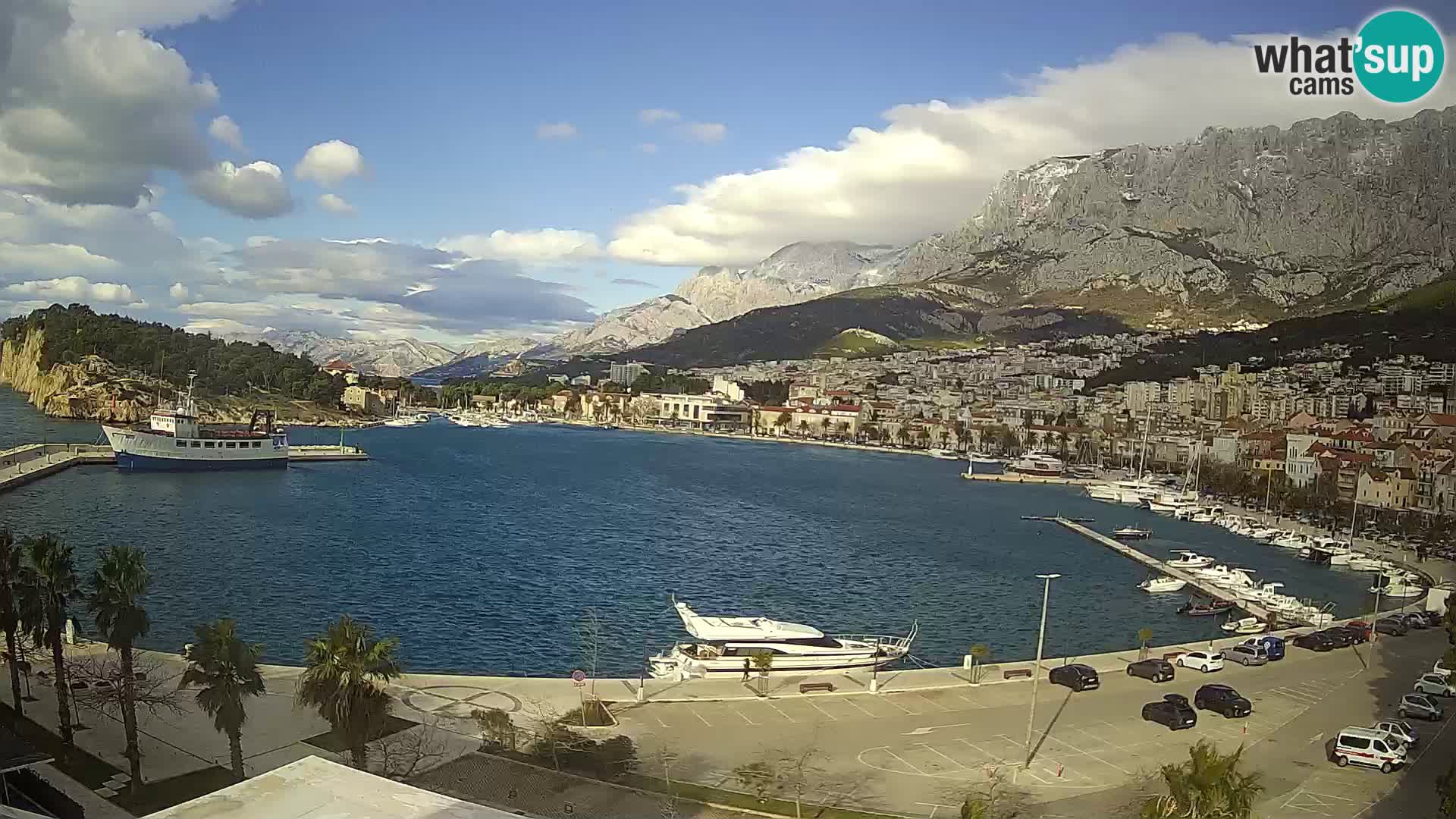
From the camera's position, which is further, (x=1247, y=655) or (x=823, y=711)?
(x=1247, y=655)

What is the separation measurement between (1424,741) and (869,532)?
→ 72.6 ft

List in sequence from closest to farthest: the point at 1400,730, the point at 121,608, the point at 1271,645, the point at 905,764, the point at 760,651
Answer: the point at 121,608, the point at 905,764, the point at 1400,730, the point at 760,651, the point at 1271,645

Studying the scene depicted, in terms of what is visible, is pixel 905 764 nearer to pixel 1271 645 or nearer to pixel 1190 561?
pixel 1271 645

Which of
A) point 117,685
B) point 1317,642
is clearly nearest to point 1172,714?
point 1317,642

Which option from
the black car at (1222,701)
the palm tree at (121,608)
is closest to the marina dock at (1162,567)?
the black car at (1222,701)

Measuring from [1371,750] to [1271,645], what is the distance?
600 cm

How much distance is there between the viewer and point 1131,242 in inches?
4122

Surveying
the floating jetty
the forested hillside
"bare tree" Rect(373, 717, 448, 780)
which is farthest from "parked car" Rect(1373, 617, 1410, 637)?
the forested hillside

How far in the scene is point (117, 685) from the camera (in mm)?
10742

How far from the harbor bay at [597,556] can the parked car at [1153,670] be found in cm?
328

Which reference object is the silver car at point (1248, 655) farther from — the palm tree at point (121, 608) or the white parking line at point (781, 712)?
the palm tree at point (121, 608)

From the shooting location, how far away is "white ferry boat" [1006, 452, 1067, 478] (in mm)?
59375

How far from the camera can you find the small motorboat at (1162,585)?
85.5 ft

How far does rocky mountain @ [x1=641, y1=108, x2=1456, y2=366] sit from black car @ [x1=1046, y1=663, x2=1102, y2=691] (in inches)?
1754
